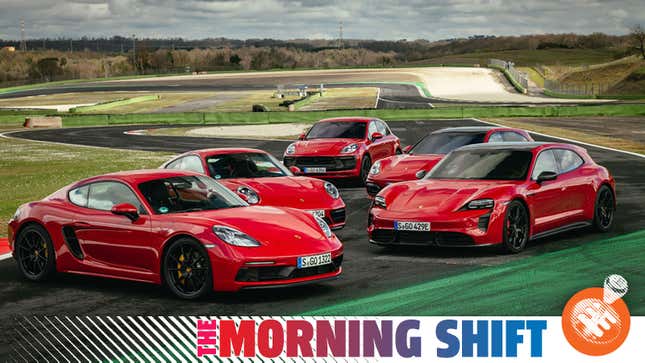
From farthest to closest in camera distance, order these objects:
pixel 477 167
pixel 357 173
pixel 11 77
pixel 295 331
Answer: pixel 11 77 < pixel 357 173 < pixel 477 167 < pixel 295 331

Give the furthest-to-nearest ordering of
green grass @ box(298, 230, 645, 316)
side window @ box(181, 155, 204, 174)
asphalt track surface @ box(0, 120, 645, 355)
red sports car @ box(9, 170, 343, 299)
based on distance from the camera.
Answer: side window @ box(181, 155, 204, 174) < red sports car @ box(9, 170, 343, 299) < asphalt track surface @ box(0, 120, 645, 355) < green grass @ box(298, 230, 645, 316)

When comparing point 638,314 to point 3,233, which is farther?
point 3,233

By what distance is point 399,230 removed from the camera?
1188 cm

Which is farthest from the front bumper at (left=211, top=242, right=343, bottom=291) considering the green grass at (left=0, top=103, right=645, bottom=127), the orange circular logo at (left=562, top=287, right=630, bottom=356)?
the green grass at (left=0, top=103, right=645, bottom=127)

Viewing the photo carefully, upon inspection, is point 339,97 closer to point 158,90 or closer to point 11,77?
point 158,90

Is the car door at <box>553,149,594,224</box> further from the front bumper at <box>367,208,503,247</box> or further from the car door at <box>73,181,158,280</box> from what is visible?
the car door at <box>73,181,158,280</box>

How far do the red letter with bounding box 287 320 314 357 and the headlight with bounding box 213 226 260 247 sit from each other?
1.29 metres

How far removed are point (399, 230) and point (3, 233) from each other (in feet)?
21.8

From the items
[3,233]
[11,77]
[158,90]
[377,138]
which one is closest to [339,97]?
[158,90]

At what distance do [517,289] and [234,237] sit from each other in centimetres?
270

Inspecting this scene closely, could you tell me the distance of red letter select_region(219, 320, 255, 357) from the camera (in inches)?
286

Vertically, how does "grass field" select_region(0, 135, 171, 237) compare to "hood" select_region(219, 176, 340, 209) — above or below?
below

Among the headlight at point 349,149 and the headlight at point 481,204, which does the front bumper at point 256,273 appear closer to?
the headlight at point 481,204

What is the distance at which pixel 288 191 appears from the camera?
1404cm
